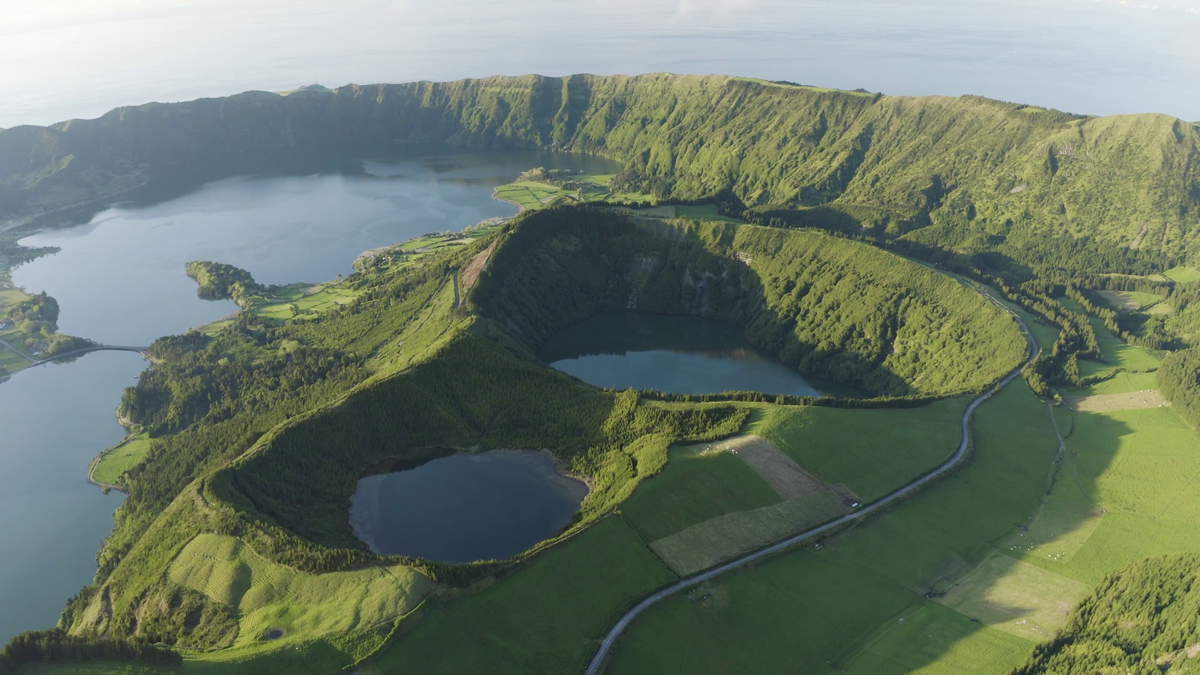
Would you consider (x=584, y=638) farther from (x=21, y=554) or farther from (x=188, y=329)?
(x=188, y=329)

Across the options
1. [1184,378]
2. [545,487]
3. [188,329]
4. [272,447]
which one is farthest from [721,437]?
[188,329]

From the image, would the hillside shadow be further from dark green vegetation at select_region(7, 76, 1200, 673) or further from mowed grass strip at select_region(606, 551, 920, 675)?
mowed grass strip at select_region(606, 551, 920, 675)

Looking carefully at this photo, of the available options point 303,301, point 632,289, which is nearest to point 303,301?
point 303,301

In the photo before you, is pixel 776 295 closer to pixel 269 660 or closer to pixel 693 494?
pixel 693 494

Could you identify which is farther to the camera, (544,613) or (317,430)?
(317,430)

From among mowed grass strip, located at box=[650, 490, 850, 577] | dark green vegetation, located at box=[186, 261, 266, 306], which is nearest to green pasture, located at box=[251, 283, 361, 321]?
dark green vegetation, located at box=[186, 261, 266, 306]

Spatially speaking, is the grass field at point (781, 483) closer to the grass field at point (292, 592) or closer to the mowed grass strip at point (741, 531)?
the mowed grass strip at point (741, 531)
